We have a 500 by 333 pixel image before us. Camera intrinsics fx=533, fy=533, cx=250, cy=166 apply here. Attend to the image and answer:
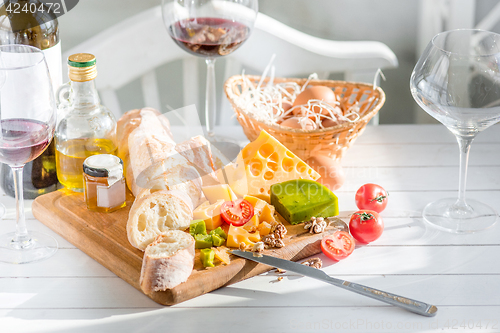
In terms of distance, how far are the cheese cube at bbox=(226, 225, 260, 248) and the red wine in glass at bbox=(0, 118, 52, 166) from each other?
1.26 ft

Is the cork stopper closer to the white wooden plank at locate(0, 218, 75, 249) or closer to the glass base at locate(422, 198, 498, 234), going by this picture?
the white wooden plank at locate(0, 218, 75, 249)

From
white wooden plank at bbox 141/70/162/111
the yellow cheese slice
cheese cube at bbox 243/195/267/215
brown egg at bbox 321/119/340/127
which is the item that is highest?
brown egg at bbox 321/119/340/127

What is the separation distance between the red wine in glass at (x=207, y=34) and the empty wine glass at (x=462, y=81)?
0.49 metres

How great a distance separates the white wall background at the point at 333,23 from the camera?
90.6 inches

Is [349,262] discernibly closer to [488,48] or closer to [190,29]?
[488,48]

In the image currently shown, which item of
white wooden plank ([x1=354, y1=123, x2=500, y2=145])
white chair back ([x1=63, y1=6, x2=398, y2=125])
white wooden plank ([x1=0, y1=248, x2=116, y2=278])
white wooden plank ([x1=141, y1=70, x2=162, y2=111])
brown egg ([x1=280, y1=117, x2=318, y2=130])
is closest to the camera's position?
white wooden plank ([x1=0, y1=248, x2=116, y2=278])

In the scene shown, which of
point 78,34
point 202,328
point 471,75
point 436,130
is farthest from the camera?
point 78,34

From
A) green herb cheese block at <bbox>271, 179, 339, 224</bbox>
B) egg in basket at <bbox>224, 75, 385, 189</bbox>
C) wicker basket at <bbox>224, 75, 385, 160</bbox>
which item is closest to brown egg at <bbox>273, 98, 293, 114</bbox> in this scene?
egg in basket at <bbox>224, 75, 385, 189</bbox>

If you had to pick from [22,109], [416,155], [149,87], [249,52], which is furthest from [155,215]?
[149,87]

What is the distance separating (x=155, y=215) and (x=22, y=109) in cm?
31

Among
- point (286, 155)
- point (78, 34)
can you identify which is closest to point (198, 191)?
point (286, 155)

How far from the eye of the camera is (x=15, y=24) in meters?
1.11

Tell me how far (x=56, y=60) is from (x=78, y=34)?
124cm

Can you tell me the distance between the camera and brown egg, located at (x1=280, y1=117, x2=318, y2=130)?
1.33 m
